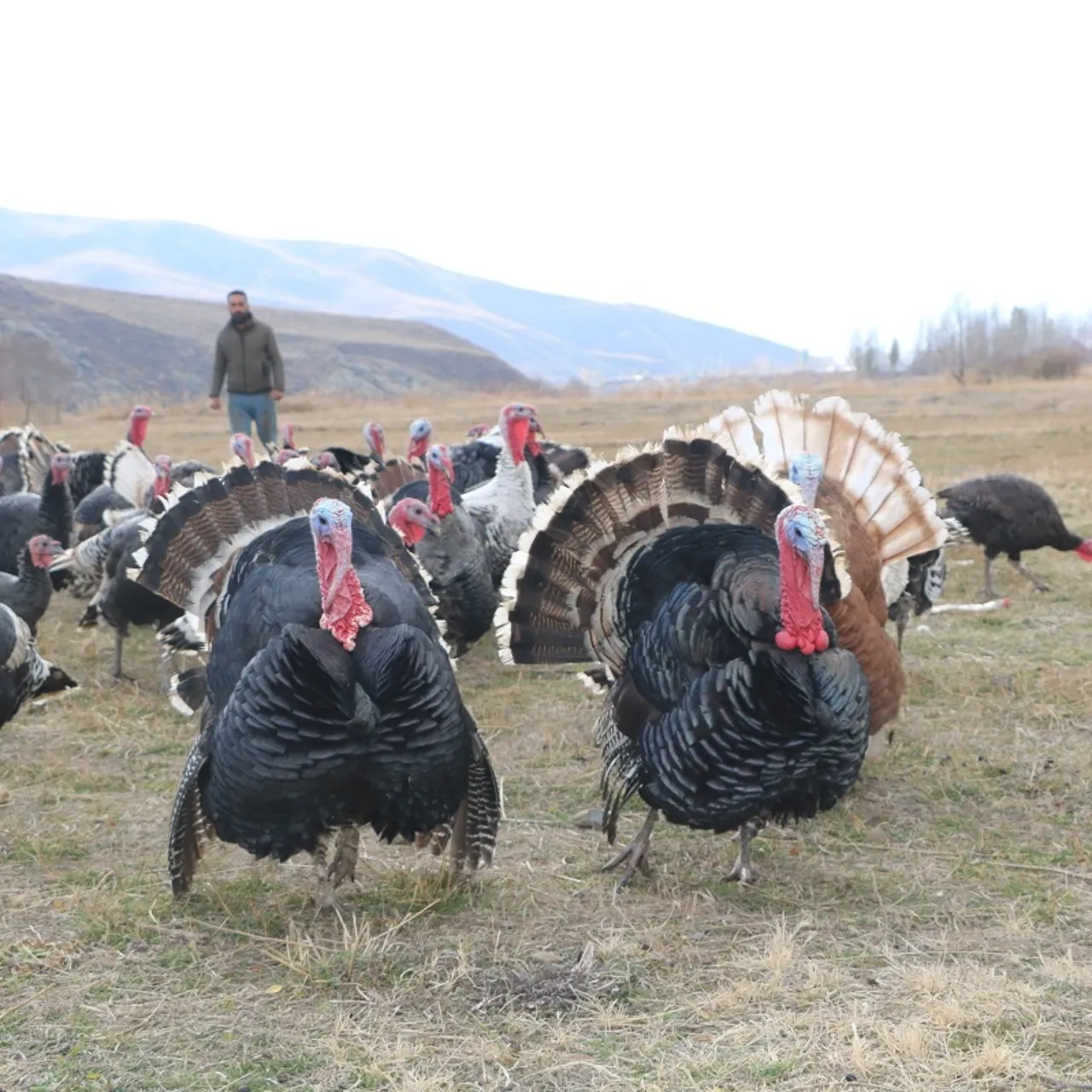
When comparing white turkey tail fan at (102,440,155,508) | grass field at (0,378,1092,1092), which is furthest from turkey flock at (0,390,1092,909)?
white turkey tail fan at (102,440,155,508)

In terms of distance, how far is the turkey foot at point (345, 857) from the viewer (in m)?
3.59

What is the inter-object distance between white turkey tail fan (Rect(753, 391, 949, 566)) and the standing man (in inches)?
245

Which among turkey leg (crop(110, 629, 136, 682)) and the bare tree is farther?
the bare tree

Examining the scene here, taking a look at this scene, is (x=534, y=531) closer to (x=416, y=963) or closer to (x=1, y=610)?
(x=416, y=963)

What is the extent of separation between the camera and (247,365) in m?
10.6

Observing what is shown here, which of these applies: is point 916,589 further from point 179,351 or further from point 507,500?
point 179,351

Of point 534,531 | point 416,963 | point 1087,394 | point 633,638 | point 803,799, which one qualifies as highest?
point 1087,394

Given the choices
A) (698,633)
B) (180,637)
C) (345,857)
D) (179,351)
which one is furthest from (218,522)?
(179,351)

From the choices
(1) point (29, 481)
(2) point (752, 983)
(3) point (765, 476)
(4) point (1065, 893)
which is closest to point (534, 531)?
(3) point (765, 476)

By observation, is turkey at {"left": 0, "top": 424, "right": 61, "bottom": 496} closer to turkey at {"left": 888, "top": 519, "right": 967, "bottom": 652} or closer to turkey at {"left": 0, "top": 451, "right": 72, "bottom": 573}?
turkey at {"left": 0, "top": 451, "right": 72, "bottom": 573}

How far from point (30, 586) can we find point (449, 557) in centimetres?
207

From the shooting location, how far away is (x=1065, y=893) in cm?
355

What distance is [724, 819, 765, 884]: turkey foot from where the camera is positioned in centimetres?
371

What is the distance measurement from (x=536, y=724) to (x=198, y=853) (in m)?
2.06
